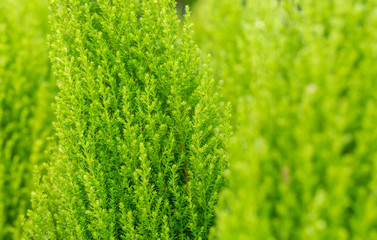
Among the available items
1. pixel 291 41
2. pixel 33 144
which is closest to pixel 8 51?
pixel 33 144

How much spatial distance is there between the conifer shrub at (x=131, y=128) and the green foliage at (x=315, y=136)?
44.1 inches

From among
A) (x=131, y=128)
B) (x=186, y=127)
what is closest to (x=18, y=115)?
(x=131, y=128)

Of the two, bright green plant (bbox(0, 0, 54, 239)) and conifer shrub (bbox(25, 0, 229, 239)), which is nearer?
conifer shrub (bbox(25, 0, 229, 239))

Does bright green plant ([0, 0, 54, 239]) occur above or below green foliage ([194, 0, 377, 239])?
above

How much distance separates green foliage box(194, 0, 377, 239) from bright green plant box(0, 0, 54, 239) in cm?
434

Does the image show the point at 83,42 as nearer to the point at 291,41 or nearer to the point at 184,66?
the point at 184,66

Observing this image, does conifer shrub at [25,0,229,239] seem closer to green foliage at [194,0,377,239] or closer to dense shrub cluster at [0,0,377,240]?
dense shrub cluster at [0,0,377,240]

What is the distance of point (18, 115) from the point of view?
5574 mm

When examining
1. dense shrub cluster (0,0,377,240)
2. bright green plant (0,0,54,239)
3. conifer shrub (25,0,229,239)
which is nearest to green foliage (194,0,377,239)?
dense shrub cluster (0,0,377,240)

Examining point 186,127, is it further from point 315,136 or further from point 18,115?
point 18,115

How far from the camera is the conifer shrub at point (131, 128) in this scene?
300cm

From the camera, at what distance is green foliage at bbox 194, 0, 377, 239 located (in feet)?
5.51

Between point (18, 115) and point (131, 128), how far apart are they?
3444mm

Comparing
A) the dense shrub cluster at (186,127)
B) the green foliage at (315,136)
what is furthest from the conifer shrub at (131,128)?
the green foliage at (315,136)
